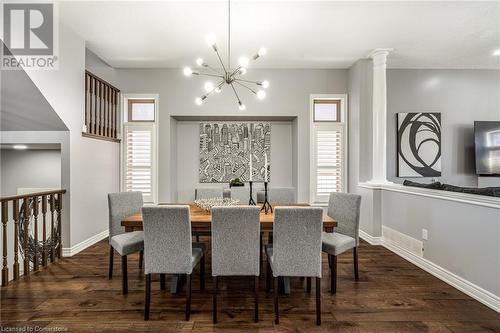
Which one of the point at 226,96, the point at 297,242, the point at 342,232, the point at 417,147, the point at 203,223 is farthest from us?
the point at 226,96

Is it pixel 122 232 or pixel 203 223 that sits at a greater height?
pixel 203 223

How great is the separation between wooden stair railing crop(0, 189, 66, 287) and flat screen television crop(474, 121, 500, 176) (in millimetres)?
6730

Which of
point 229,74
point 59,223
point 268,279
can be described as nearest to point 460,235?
point 268,279

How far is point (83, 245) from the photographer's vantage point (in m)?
3.64

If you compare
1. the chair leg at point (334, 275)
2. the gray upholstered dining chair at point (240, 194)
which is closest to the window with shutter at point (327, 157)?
the gray upholstered dining chair at point (240, 194)

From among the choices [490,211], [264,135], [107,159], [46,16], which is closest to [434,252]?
[490,211]

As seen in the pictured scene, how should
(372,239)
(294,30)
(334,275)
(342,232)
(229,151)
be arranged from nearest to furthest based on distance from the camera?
(334,275), (342,232), (294,30), (372,239), (229,151)

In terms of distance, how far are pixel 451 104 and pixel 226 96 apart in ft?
13.7

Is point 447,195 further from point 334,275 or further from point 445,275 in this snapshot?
point 334,275

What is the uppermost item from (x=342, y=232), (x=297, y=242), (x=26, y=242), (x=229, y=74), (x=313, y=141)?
(x=229, y=74)

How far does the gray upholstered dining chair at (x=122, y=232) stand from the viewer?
245cm

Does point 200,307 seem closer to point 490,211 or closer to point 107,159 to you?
point 490,211

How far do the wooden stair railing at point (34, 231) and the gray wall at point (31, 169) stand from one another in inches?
46.8

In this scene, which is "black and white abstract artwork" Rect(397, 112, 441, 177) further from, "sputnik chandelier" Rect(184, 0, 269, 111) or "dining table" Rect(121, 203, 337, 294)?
"dining table" Rect(121, 203, 337, 294)
